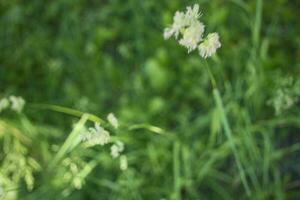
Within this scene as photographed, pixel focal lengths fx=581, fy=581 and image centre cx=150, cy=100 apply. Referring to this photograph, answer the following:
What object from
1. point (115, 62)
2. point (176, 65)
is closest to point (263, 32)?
point (176, 65)

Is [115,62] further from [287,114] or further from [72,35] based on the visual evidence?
[287,114]

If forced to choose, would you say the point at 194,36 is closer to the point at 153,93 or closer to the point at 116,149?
the point at 116,149

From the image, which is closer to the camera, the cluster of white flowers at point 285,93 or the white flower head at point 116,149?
the white flower head at point 116,149

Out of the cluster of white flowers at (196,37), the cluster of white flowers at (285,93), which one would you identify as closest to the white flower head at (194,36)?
the cluster of white flowers at (196,37)

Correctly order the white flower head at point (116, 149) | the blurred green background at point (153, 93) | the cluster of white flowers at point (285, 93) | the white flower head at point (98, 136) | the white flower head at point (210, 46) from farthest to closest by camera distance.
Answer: the blurred green background at point (153, 93)
the cluster of white flowers at point (285, 93)
the white flower head at point (116, 149)
the white flower head at point (98, 136)
the white flower head at point (210, 46)

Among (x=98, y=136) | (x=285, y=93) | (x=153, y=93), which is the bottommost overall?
(x=98, y=136)

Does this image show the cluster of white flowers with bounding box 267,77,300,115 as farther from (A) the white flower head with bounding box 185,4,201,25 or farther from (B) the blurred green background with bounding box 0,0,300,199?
(A) the white flower head with bounding box 185,4,201,25

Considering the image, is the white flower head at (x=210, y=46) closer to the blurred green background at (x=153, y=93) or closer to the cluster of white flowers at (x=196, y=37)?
the cluster of white flowers at (x=196, y=37)

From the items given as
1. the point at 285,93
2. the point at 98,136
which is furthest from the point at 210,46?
the point at 285,93

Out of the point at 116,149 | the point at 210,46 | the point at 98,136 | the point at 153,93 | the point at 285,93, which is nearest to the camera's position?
the point at 210,46
